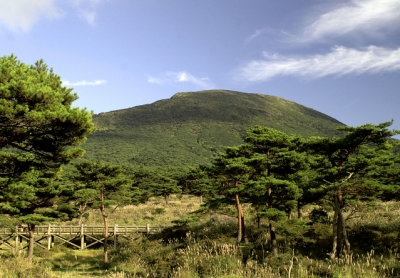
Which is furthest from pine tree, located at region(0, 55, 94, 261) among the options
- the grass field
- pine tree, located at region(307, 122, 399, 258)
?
pine tree, located at region(307, 122, 399, 258)

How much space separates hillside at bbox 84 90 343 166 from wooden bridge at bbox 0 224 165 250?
61397 millimetres

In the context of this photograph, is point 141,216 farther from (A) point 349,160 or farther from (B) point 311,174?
(A) point 349,160

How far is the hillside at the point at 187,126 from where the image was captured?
103 meters

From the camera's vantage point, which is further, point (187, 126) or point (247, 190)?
point (187, 126)

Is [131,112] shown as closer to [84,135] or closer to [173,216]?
[173,216]

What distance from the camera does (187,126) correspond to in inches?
5556

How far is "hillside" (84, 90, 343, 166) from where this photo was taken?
339 feet

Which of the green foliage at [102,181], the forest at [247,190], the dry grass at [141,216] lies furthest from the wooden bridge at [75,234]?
the green foliage at [102,181]

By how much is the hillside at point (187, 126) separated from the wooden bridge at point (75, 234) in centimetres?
6140

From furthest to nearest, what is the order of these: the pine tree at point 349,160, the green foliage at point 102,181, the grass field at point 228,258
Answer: the green foliage at point 102,181 → the pine tree at point 349,160 → the grass field at point 228,258

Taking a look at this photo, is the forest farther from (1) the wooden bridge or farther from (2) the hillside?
(2) the hillside

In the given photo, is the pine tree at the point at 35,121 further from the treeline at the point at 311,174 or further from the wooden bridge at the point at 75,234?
the wooden bridge at the point at 75,234

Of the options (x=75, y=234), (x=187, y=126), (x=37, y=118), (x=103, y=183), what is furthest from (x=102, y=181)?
(x=187, y=126)

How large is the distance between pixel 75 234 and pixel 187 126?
11443 cm
